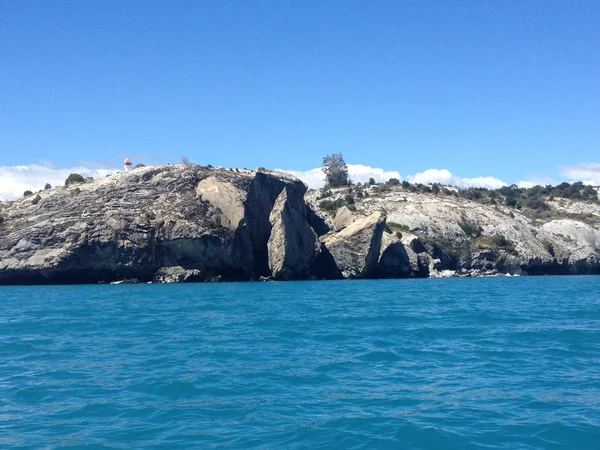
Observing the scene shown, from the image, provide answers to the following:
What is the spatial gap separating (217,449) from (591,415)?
7351 mm

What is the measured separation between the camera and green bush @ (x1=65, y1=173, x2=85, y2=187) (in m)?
71.7

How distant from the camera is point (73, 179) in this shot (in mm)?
72438

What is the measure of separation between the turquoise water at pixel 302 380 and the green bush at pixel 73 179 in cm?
4451

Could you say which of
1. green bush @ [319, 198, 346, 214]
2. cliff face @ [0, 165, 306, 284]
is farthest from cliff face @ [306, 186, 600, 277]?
cliff face @ [0, 165, 306, 284]

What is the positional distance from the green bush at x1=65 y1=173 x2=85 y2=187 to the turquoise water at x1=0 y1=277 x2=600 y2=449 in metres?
44.5

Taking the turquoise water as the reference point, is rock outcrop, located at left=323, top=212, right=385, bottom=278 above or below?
above

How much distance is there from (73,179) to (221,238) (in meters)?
21.5

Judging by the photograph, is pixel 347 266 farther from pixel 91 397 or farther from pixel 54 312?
pixel 91 397

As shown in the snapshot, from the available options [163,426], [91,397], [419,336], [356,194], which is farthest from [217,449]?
[356,194]

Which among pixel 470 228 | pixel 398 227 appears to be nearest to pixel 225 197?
pixel 398 227

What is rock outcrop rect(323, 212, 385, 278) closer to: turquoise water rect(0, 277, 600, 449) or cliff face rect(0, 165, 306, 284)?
cliff face rect(0, 165, 306, 284)

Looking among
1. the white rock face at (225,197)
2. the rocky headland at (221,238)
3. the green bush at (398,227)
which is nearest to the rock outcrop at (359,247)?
the rocky headland at (221,238)

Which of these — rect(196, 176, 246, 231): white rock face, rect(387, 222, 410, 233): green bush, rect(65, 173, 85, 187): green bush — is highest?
rect(65, 173, 85, 187): green bush

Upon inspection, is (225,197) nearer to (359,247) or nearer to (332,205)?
(359,247)
